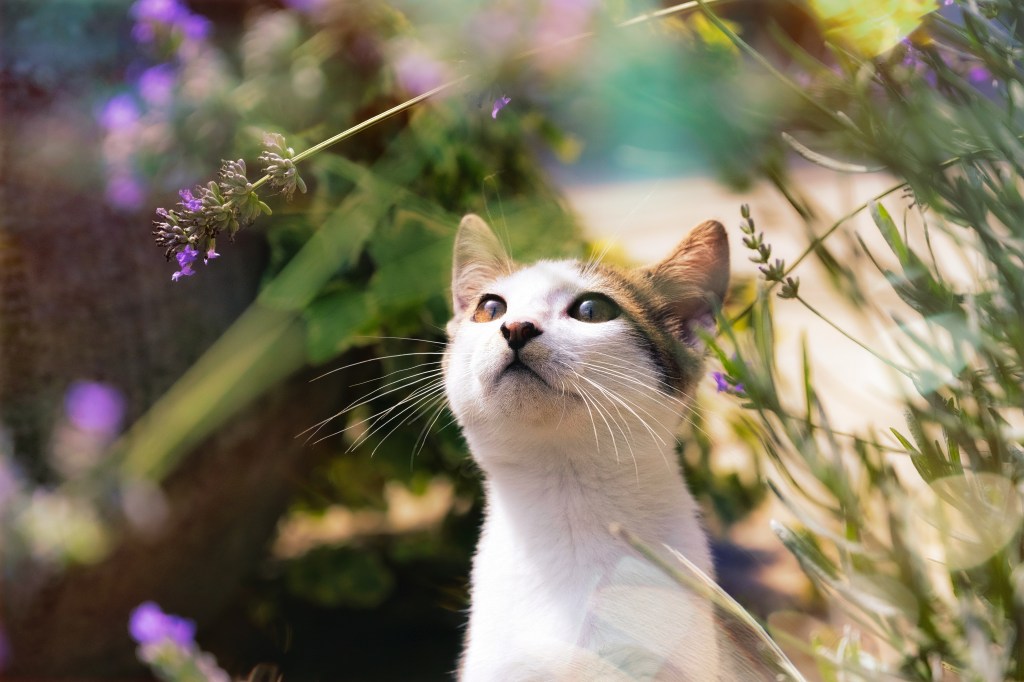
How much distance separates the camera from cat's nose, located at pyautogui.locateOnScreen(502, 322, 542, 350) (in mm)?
802

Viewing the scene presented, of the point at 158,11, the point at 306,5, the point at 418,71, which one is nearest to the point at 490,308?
the point at 418,71

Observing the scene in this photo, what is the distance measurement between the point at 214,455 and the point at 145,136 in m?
0.51

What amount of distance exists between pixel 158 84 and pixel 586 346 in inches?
34.2

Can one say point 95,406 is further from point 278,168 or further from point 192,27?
point 278,168

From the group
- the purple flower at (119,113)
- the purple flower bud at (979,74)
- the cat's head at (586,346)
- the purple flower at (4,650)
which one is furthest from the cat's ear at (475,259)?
the purple flower at (4,650)

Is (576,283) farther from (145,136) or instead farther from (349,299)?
(145,136)

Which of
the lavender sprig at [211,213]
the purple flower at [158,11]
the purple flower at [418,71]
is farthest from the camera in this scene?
the purple flower at [418,71]

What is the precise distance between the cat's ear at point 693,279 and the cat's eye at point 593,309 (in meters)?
0.06

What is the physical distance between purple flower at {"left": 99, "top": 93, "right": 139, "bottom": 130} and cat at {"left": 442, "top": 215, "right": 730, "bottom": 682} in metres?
0.67

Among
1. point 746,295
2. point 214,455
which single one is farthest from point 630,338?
point 214,455

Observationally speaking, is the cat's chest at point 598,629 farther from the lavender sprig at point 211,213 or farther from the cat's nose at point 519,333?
the lavender sprig at point 211,213

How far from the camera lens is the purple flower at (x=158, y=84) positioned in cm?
129

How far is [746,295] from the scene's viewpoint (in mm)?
1505

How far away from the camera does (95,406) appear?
49.9 inches
